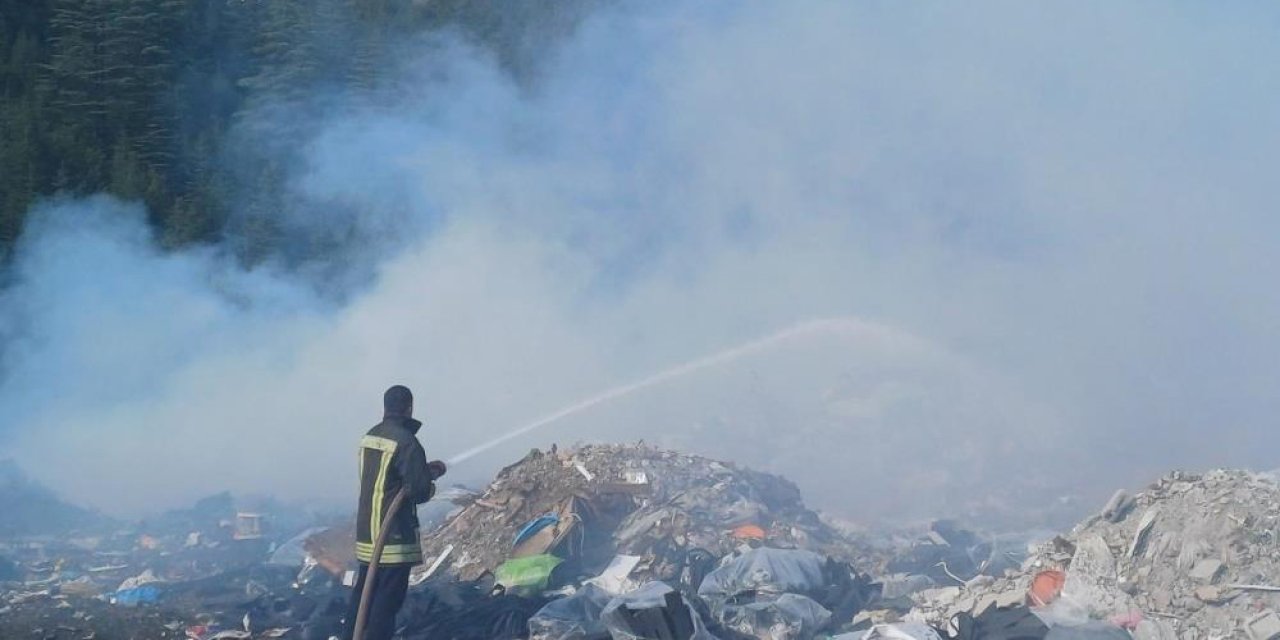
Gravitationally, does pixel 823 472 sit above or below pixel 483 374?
below

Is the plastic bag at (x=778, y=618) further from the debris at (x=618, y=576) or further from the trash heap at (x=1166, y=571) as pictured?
the debris at (x=618, y=576)

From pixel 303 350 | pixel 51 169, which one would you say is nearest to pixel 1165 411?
pixel 303 350

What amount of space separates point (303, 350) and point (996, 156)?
9894 millimetres

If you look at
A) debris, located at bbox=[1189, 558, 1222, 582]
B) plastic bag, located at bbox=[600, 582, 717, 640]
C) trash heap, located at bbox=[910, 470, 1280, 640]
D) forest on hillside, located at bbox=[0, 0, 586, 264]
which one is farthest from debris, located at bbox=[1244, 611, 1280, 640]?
forest on hillside, located at bbox=[0, 0, 586, 264]

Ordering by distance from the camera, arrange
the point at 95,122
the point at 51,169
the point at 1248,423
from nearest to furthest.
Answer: the point at 1248,423, the point at 51,169, the point at 95,122

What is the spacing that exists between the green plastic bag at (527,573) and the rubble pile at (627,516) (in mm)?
285

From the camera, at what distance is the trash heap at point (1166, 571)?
7.41 meters

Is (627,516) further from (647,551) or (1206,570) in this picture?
(1206,570)

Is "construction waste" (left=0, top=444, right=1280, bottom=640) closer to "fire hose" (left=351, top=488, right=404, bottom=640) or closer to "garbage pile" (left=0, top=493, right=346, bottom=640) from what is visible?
"garbage pile" (left=0, top=493, right=346, bottom=640)

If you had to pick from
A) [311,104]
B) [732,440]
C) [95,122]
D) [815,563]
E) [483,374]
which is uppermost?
[95,122]

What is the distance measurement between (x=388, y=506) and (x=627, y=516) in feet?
13.0

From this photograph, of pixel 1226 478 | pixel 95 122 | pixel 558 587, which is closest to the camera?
pixel 1226 478

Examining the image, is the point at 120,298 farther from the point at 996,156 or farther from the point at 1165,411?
the point at 1165,411

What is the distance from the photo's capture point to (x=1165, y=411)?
1697cm
